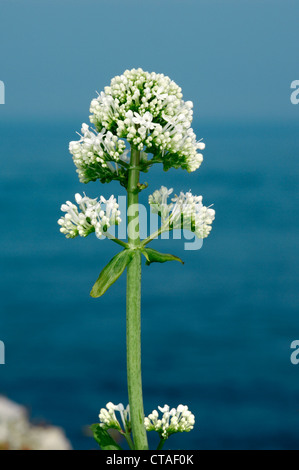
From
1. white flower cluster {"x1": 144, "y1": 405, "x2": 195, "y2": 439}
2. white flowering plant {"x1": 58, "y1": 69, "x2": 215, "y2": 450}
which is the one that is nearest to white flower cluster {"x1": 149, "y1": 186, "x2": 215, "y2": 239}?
white flowering plant {"x1": 58, "y1": 69, "x2": 215, "y2": 450}

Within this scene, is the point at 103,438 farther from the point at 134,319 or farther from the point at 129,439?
the point at 134,319

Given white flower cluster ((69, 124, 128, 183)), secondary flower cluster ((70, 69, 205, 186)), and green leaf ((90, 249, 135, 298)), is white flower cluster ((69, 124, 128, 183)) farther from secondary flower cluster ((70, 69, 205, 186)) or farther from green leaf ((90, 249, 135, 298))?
green leaf ((90, 249, 135, 298))

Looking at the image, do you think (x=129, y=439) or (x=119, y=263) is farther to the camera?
A: (x=129, y=439)

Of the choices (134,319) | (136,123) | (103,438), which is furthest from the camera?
(103,438)

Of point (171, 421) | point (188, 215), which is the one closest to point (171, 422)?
point (171, 421)
